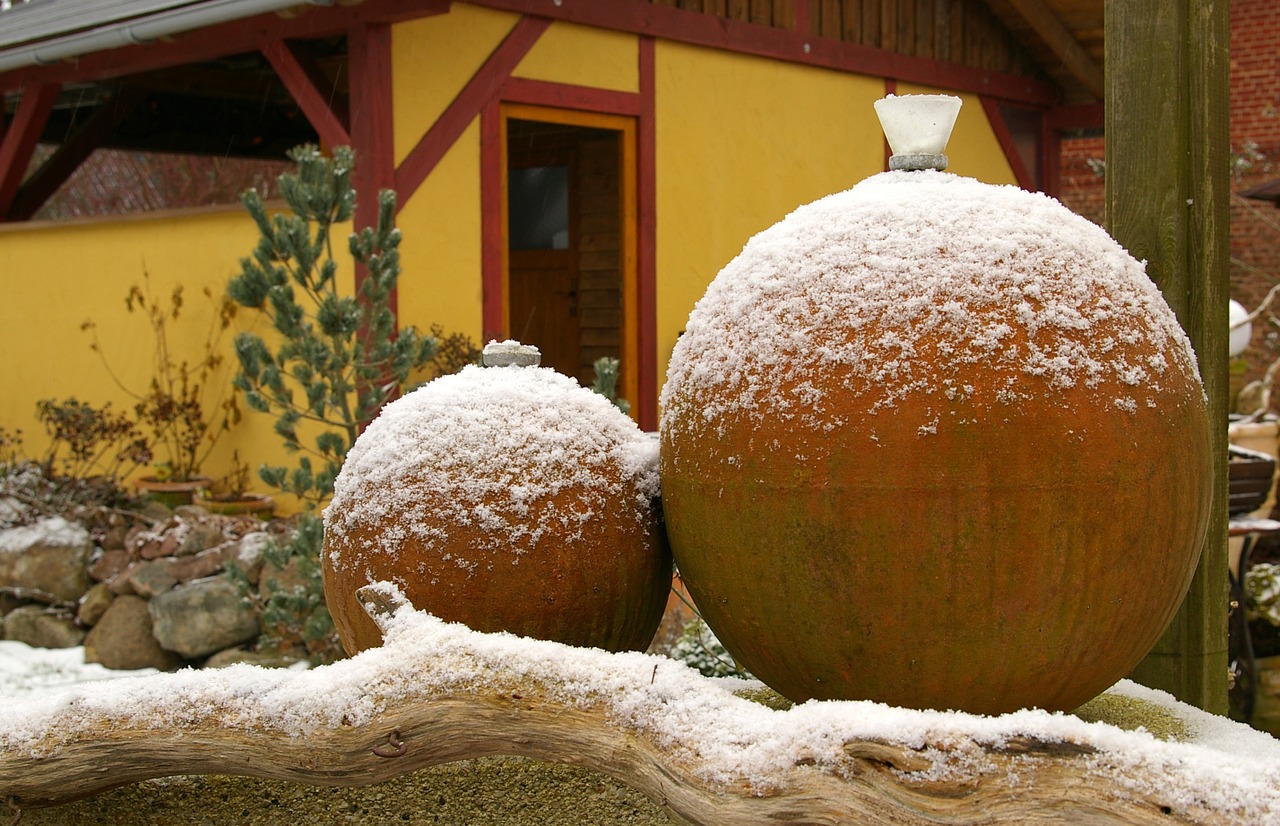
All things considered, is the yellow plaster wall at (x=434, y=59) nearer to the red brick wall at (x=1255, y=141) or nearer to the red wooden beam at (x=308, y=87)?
the red wooden beam at (x=308, y=87)

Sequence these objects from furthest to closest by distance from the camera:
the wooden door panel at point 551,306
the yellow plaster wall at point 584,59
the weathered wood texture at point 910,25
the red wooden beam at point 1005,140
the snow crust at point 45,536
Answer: the red wooden beam at point 1005,140
the wooden door panel at point 551,306
the weathered wood texture at point 910,25
the yellow plaster wall at point 584,59
the snow crust at point 45,536

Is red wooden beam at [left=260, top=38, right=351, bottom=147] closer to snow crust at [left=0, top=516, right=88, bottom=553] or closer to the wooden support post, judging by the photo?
snow crust at [left=0, top=516, right=88, bottom=553]

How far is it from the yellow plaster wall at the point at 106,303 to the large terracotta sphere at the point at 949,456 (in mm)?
4942

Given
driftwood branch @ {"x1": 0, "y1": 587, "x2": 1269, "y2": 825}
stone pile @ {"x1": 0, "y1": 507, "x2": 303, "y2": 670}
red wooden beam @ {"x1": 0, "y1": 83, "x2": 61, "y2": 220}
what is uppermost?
red wooden beam @ {"x1": 0, "y1": 83, "x2": 61, "y2": 220}

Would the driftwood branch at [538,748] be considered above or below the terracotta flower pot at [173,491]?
above

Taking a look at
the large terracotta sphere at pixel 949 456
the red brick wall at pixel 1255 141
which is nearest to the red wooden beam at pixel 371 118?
the large terracotta sphere at pixel 949 456

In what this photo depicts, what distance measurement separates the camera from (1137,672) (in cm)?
286

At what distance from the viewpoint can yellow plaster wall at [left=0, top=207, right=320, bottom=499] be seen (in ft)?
23.9

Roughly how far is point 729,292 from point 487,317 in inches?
194

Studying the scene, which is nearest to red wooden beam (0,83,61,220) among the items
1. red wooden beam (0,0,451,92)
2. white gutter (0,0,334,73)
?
red wooden beam (0,0,451,92)

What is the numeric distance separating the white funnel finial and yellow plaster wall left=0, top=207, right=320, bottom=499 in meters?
4.76

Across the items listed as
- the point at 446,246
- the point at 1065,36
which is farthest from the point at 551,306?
the point at 1065,36

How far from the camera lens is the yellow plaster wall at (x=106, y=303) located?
7.29 metres

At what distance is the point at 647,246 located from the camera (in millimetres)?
7953
